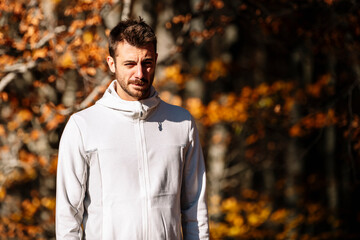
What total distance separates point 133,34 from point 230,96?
20.3 ft

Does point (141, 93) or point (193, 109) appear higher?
point (193, 109)

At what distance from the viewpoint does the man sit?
236cm

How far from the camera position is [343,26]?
25.5 ft

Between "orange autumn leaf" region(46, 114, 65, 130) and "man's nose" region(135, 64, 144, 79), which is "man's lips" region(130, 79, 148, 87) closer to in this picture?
"man's nose" region(135, 64, 144, 79)

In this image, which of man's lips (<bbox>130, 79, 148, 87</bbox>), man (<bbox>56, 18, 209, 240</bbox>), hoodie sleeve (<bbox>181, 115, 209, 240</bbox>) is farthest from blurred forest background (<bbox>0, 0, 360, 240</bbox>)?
man's lips (<bbox>130, 79, 148, 87</bbox>)

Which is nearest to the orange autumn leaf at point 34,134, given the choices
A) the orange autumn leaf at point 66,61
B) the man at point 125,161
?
the orange autumn leaf at point 66,61

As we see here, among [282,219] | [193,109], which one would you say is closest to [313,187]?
[282,219]

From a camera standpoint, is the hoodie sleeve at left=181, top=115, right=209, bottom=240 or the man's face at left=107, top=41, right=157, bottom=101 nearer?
the man's face at left=107, top=41, right=157, bottom=101

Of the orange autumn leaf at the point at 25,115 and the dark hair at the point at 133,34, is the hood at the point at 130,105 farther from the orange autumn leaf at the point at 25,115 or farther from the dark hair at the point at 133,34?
the orange autumn leaf at the point at 25,115

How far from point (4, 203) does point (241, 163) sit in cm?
455

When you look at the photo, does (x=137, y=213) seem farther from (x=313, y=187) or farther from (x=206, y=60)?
(x=313, y=187)

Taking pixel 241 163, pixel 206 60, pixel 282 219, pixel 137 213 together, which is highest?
pixel 206 60

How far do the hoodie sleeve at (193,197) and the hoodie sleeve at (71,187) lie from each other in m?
0.61

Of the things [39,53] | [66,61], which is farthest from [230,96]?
[39,53]
